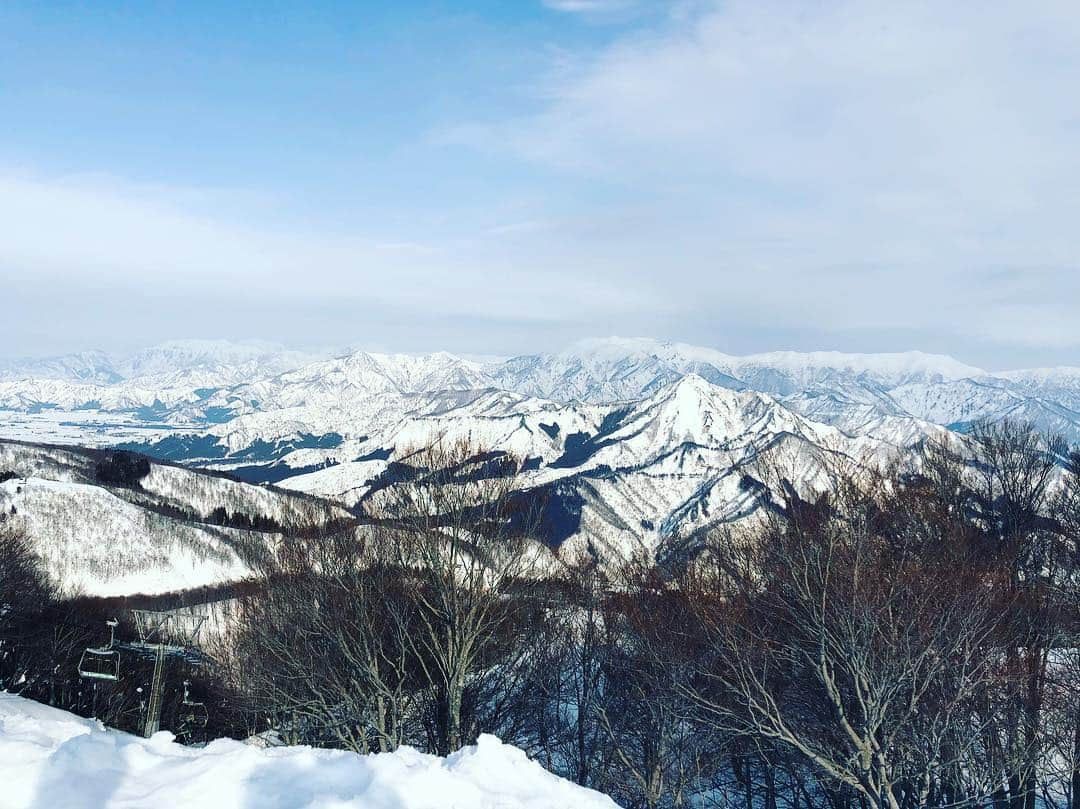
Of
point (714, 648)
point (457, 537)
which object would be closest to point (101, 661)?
point (457, 537)

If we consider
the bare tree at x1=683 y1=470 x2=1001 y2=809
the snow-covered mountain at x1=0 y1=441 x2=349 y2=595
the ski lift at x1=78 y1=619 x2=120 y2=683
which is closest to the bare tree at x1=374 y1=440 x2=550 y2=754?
the bare tree at x1=683 y1=470 x2=1001 y2=809

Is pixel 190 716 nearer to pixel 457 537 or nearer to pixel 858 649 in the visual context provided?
pixel 457 537

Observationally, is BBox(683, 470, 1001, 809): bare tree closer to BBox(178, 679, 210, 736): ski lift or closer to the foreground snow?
the foreground snow

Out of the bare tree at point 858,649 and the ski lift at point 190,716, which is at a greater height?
the bare tree at point 858,649

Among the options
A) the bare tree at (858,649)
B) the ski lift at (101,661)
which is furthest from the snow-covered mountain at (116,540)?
the bare tree at (858,649)

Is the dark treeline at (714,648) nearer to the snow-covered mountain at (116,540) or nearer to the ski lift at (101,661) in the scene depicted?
the ski lift at (101,661)
